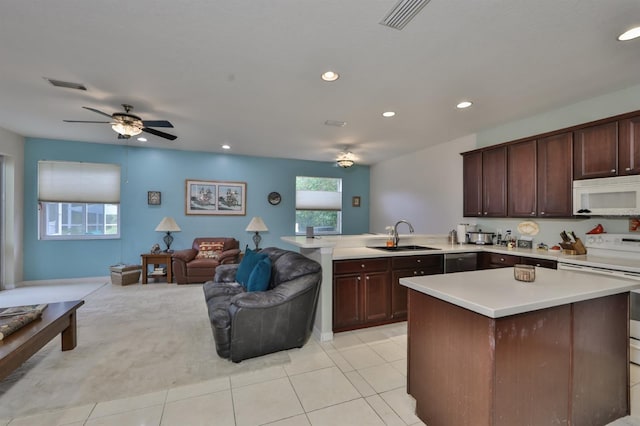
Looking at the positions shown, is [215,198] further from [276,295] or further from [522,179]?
[522,179]

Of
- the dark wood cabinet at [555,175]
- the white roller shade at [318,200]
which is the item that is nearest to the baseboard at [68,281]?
the white roller shade at [318,200]

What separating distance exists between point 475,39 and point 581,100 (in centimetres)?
225

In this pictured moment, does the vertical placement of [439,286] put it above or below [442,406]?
above

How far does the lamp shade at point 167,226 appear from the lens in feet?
18.0

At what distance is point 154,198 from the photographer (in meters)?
5.83

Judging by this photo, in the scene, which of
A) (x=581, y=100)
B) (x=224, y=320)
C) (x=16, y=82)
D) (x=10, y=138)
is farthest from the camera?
(x=10, y=138)

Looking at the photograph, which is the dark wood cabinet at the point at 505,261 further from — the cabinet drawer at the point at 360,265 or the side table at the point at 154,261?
the side table at the point at 154,261

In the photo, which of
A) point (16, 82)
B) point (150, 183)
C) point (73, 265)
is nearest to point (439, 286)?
point (16, 82)

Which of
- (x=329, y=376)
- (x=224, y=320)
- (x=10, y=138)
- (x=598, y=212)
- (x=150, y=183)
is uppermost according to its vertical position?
(x=10, y=138)

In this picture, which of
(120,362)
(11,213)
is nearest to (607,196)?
(120,362)

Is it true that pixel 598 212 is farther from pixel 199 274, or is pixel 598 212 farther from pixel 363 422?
pixel 199 274

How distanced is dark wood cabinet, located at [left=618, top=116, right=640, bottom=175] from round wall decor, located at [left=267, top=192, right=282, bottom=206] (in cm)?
568

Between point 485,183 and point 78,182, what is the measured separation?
24.5 ft

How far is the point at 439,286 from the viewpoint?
1.72 metres
